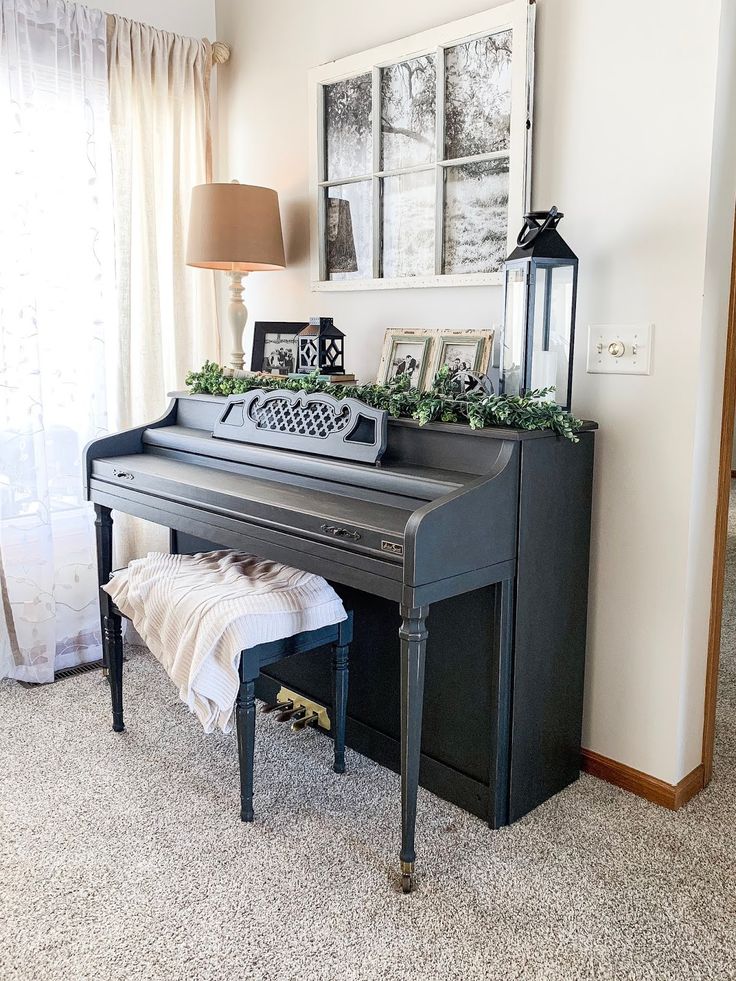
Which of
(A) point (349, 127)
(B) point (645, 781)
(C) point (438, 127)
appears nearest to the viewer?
(B) point (645, 781)

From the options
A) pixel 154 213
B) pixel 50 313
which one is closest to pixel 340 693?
pixel 50 313

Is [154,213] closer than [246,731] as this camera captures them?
No

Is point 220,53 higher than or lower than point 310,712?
higher

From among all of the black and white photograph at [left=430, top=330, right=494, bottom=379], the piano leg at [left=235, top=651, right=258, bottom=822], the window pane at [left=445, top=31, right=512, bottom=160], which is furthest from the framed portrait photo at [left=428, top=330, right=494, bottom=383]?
the piano leg at [left=235, top=651, right=258, bottom=822]

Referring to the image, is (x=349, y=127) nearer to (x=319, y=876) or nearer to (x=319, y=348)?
(x=319, y=348)

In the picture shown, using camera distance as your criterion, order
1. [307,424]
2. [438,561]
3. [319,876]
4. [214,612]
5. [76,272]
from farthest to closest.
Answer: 1. [76,272]
2. [307,424]
3. [214,612]
4. [319,876]
5. [438,561]

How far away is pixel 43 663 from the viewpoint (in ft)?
10.1

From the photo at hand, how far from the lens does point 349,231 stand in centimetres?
292

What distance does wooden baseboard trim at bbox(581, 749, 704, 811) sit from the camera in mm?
2264

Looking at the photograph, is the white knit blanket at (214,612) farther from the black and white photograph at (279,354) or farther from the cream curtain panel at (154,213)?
the cream curtain panel at (154,213)

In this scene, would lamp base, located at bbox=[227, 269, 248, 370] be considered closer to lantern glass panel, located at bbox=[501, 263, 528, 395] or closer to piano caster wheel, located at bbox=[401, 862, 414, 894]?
lantern glass panel, located at bbox=[501, 263, 528, 395]

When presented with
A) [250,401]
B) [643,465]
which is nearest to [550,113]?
[643,465]

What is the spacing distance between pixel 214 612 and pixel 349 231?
1.49 m

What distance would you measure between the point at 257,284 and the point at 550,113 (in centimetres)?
143
